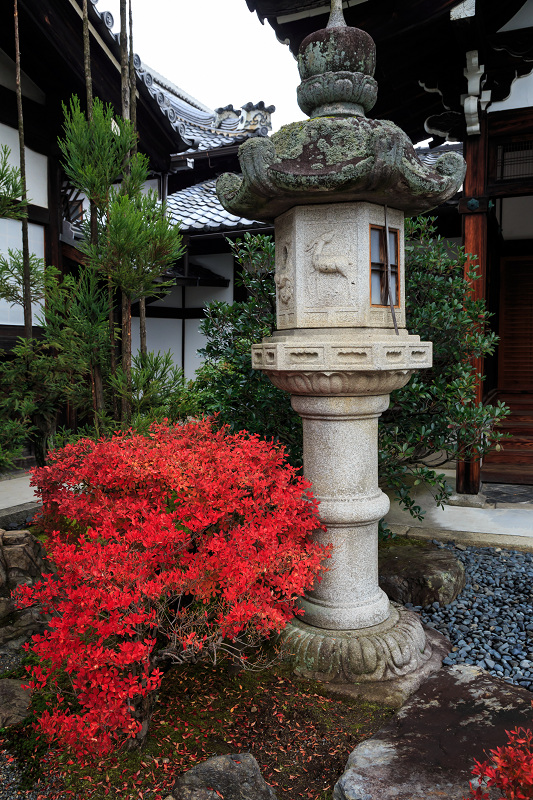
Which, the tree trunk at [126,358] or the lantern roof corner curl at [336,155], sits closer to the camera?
the lantern roof corner curl at [336,155]

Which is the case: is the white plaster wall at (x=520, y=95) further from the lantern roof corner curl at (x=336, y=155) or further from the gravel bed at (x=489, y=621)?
the gravel bed at (x=489, y=621)

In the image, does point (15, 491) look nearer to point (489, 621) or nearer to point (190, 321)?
point (190, 321)

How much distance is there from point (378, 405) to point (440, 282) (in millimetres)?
2162

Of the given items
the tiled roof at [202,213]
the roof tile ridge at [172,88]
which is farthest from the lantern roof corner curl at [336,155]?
the roof tile ridge at [172,88]

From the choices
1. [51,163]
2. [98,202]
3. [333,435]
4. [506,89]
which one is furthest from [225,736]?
[51,163]

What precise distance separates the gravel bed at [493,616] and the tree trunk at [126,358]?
2.85 metres

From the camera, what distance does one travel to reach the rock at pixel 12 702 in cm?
327

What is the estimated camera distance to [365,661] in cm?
366

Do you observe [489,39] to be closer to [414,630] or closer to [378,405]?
[378,405]

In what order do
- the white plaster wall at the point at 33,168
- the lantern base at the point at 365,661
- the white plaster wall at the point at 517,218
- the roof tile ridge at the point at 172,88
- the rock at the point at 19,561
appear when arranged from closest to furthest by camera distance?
the lantern base at the point at 365,661 < the rock at the point at 19,561 < the white plaster wall at the point at 33,168 < the white plaster wall at the point at 517,218 < the roof tile ridge at the point at 172,88

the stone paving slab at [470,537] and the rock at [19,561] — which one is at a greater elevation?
the rock at [19,561]

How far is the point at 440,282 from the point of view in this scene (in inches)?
216

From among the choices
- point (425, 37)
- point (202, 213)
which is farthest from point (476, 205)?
point (202, 213)

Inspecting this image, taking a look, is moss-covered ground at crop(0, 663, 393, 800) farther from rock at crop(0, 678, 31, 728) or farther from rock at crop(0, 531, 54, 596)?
rock at crop(0, 531, 54, 596)
